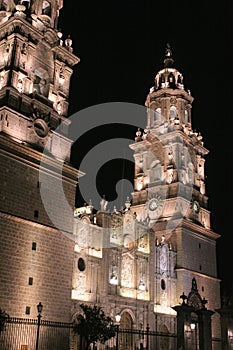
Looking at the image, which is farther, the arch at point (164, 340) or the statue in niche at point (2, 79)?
the arch at point (164, 340)

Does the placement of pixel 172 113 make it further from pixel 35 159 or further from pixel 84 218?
pixel 35 159

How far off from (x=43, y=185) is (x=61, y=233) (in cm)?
381

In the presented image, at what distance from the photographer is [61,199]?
35.9 metres

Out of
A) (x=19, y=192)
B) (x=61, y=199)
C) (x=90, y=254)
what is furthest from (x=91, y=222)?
(x=19, y=192)

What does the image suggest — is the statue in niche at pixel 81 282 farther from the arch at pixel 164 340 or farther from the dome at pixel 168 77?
the dome at pixel 168 77

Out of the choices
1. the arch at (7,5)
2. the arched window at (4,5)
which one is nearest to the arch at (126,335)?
the arch at (7,5)

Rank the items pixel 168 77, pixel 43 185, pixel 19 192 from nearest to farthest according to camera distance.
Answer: pixel 19 192 < pixel 43 185 < pixel 168 77

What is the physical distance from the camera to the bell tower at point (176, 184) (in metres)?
50.3

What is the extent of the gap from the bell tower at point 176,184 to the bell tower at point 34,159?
53.0ft

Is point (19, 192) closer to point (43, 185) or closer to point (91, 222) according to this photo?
point (43, 185)

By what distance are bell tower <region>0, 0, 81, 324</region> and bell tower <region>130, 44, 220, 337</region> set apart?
1615 centimetres

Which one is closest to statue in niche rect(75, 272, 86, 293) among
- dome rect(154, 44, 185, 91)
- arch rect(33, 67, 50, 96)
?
arch rect(33, 67, 50, 96)

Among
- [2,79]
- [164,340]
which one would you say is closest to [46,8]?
[2,79]

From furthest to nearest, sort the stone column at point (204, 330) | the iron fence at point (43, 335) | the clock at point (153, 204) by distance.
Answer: the clock at point (153, 204) < the stone column at point (204, 330) < the iron fence at point (43, 335)
